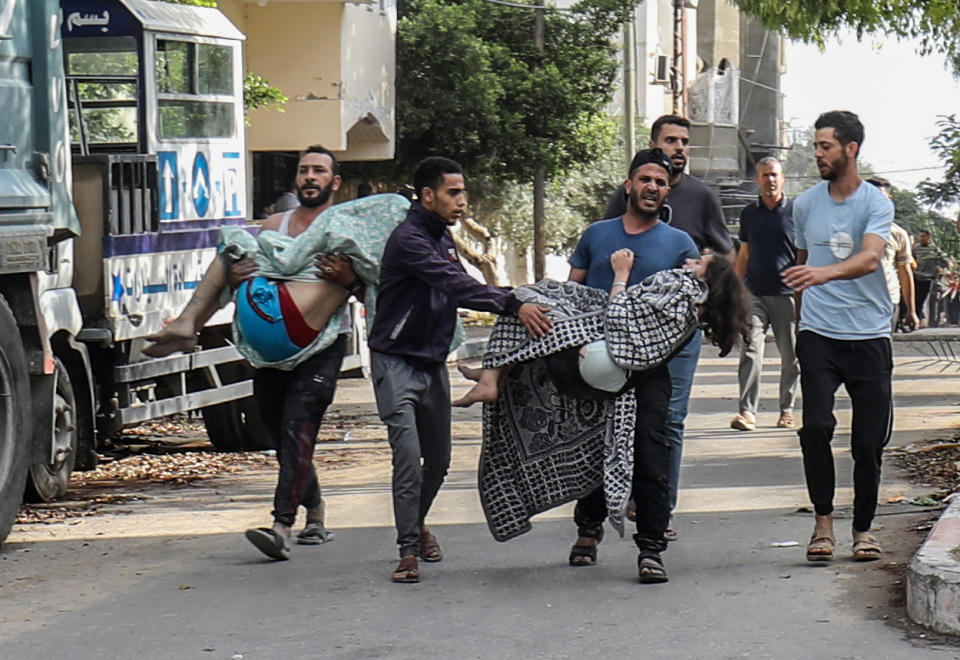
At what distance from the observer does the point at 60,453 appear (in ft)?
32.0

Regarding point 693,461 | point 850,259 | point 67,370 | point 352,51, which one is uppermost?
point 352,51

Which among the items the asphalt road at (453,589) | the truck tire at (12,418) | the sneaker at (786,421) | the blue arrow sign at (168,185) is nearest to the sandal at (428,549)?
the asphalt road at (453,589)

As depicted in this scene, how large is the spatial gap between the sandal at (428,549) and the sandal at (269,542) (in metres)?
0.60

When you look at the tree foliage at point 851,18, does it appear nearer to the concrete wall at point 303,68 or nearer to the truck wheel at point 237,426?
the truck wheel at point 237,426

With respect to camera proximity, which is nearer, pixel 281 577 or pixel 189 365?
pixel 281 577

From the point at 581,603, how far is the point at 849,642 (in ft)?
3.74

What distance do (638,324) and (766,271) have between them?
5.78 meters

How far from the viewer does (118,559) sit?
26.8 ft

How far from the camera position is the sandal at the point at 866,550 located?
24.7 feet

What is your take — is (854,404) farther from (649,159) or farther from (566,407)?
(649,159)

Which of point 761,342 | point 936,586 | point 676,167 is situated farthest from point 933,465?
point 936,586

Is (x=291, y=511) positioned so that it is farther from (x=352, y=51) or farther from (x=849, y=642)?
(x=352, y=51)

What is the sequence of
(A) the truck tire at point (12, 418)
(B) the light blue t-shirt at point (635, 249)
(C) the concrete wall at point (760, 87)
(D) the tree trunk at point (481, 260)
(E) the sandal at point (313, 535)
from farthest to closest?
(C) the concrete wall at point (760, 87)
(D) the tree trunk at point (481, 260)
(E) the sandal at point (313, 535)
(A) the truck tire at point (12, 418)
(B) the light blue t-shirt at point (635, 249)

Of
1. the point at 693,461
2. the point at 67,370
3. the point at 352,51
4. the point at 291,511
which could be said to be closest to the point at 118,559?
the point at 291,511
